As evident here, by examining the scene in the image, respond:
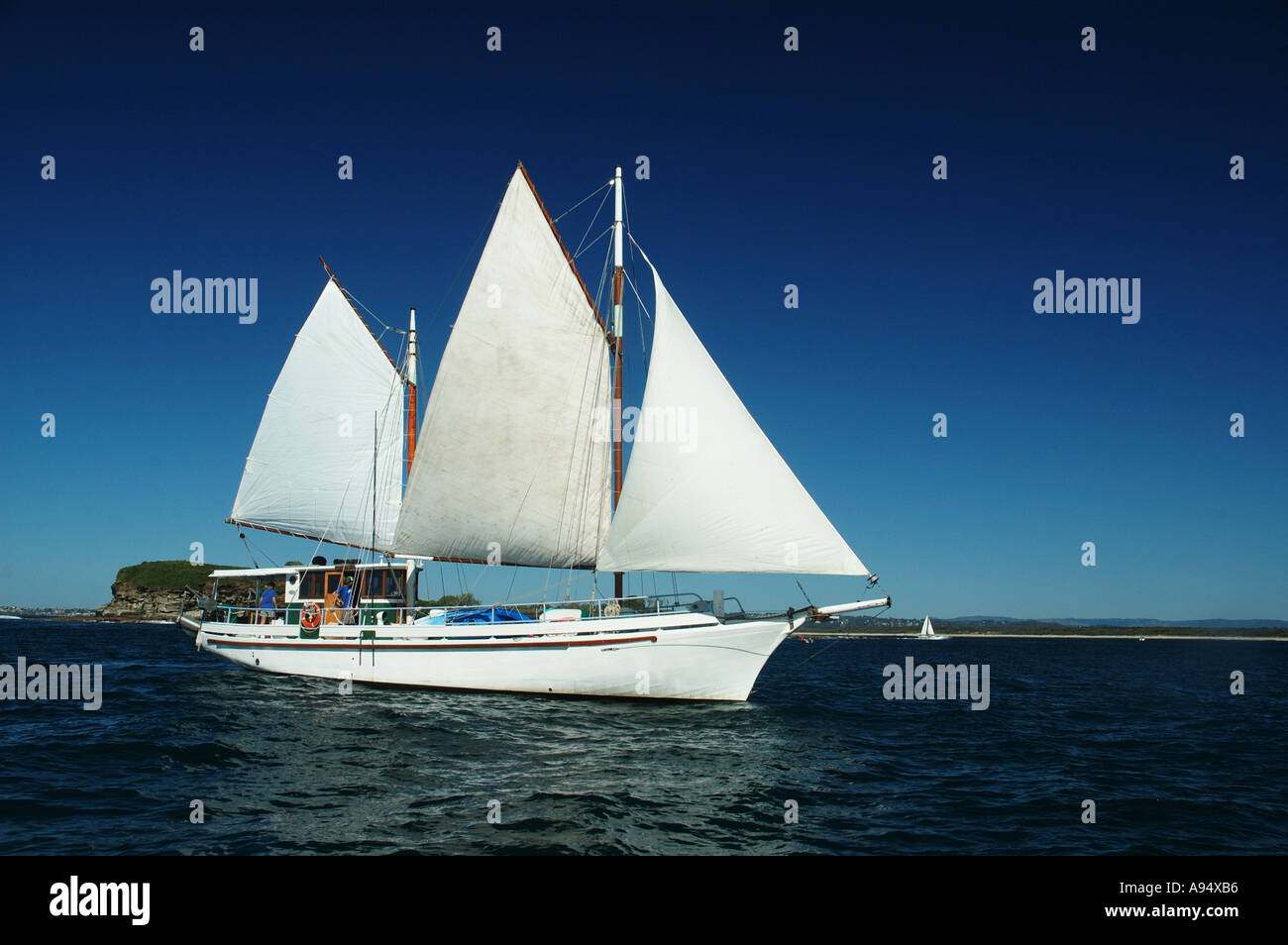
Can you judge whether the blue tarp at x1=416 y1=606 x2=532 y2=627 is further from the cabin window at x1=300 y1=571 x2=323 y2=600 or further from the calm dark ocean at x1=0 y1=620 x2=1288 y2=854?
the cabin window at x1=300 y1=571 x2=323 y2=600

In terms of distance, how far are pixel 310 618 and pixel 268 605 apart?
5.15m

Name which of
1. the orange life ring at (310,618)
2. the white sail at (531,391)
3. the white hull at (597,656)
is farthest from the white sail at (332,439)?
the white hull at (597,656)

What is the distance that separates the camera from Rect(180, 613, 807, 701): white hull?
27406 millimetres

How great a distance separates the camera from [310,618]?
34656mm

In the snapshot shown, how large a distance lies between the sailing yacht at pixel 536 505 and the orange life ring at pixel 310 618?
10 centimetres

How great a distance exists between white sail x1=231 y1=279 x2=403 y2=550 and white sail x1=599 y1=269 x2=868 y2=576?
19514 millimetres

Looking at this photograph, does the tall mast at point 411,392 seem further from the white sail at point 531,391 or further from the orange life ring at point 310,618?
the white sail at point 531,391

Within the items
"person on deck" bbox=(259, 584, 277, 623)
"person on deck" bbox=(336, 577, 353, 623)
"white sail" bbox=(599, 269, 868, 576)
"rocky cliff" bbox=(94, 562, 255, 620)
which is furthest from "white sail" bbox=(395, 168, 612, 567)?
"rocky cliff" bbox=(94, 562, 255, 620)

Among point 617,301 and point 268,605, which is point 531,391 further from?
point 268,605

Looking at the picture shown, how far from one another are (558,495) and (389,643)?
364 inches
